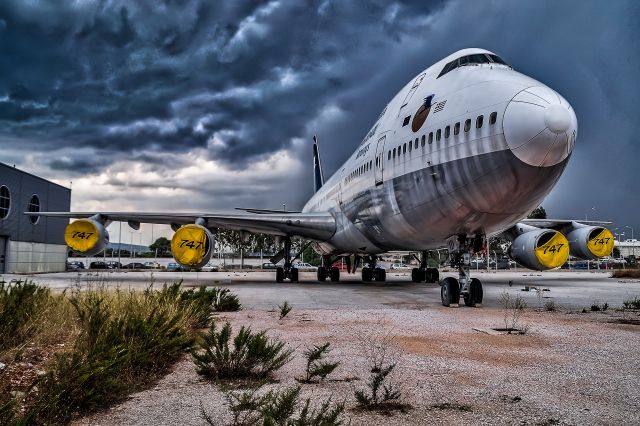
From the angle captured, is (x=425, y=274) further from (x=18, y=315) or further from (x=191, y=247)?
(x=18, y=315)

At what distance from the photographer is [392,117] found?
42.7 ft

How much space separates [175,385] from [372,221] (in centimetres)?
1090

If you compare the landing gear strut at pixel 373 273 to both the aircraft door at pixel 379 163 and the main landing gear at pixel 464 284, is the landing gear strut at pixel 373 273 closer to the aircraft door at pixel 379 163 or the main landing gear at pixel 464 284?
the aircraft door at pixel 379 163

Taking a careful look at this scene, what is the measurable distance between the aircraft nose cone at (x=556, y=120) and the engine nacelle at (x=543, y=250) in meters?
4.91

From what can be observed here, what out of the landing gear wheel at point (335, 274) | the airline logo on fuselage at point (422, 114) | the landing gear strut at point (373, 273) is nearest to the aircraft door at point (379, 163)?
the airline logo on fuselage at point (422, 114)

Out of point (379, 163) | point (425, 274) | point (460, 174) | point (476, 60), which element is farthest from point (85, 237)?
point (425, 274)

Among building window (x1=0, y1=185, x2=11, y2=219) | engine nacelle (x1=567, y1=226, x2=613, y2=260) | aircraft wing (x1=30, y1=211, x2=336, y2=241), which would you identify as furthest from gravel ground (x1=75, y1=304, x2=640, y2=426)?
building window (x1=0, y1=185, x2=11, y2=219)

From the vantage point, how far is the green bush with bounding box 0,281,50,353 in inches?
191

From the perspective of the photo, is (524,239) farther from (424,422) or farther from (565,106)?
(424,422)

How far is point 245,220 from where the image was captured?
60.2ft

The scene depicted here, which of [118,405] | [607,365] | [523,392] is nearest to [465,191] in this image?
[607,365]

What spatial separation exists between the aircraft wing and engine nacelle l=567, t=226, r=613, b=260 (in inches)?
346

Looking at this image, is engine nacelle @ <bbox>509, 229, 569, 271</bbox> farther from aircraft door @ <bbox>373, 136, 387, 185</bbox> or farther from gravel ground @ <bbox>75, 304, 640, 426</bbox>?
gravel ground @ <bbox>75, 304, 640, 426</bbox>

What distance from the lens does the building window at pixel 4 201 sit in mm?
35438
